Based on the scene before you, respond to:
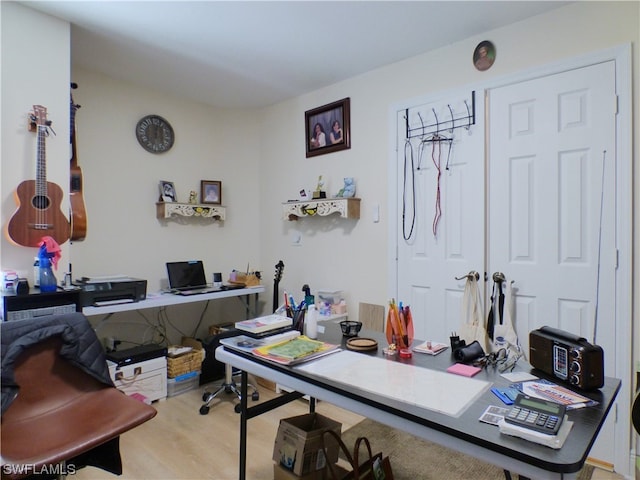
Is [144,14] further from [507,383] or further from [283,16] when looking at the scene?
[507,383]

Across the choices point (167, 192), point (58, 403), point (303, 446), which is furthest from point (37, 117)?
point (303, 446)

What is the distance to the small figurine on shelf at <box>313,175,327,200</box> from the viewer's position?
3393 mm

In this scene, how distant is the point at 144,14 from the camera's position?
2.32m

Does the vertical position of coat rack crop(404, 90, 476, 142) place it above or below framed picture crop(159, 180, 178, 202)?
above

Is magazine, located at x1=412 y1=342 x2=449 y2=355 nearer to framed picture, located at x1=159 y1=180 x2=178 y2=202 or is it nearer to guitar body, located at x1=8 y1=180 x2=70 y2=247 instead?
guitar body, located at x1=8 y1=180 x2=70 y2=247

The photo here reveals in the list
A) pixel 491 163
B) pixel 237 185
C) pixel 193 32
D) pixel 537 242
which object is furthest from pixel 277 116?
pixel 537 242

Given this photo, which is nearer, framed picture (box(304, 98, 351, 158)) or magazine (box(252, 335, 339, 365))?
magazine (box(252, 335, 339, 365))

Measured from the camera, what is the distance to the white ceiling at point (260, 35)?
227 centimetres

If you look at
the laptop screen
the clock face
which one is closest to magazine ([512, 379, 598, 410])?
the laptop screen

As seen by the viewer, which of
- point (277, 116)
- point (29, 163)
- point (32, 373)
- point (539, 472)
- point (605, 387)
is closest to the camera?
point (539, 472)

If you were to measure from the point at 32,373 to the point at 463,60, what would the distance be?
3.11 m

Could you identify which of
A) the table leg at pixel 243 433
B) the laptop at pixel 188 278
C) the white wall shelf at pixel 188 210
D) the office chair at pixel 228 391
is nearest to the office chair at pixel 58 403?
the table leg at pixel 243 433

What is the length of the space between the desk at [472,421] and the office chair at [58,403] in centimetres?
72

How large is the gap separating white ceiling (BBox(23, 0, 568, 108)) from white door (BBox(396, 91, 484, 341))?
0.50m
